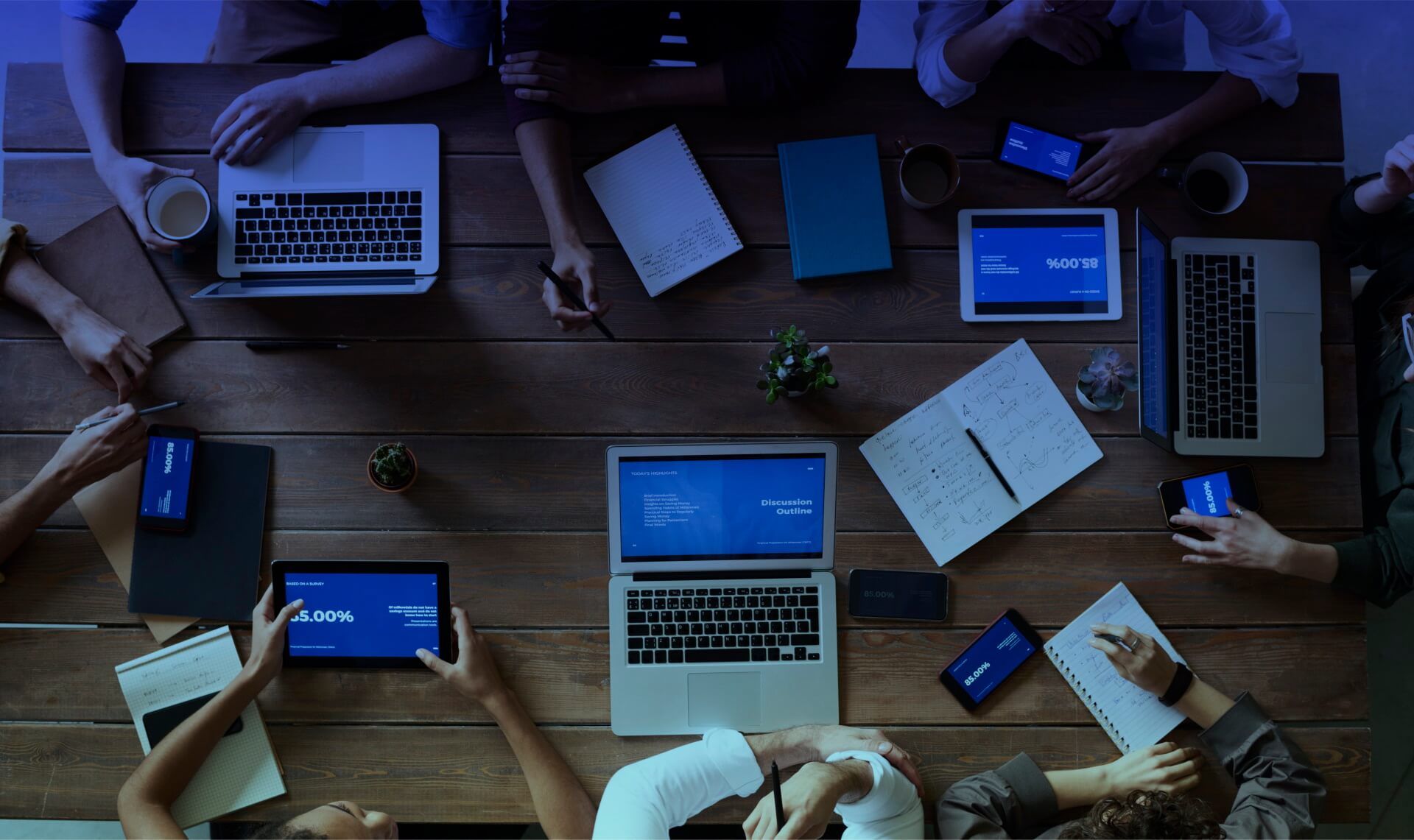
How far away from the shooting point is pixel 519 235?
1.71 metres

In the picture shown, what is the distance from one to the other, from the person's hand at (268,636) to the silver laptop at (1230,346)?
1732 mm

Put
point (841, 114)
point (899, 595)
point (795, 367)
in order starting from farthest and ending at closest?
point (841, 114)
point (899, 595)
point (795, 367)

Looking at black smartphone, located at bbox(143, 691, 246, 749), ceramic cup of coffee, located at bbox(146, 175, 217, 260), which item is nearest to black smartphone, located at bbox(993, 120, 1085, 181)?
ceramic cup of coffee, located at bbox(146, 175, 217, 260)

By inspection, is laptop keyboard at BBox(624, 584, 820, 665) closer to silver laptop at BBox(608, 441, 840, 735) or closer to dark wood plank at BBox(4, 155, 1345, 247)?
silver laptop at BBox(608, 441, 840, 735)

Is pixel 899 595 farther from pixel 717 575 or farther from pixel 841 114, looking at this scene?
pixel 841 114

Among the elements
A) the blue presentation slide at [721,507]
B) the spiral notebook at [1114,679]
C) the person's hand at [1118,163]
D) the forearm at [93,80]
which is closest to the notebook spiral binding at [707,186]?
the blue presentation slide at [721,507]

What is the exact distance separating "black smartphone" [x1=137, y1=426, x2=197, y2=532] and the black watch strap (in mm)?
1949

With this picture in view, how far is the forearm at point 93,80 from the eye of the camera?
165 centimetres

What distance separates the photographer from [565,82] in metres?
1.66

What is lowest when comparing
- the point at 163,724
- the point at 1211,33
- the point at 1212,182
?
the point at 163,724

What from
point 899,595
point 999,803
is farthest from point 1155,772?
point 899,595

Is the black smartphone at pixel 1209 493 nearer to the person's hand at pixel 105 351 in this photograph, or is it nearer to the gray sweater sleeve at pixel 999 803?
the gray sweater sleeve at pixel 999 803

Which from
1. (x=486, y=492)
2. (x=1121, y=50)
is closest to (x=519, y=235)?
(x=486, y=492)

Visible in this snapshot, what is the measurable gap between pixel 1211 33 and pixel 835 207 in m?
0.87
